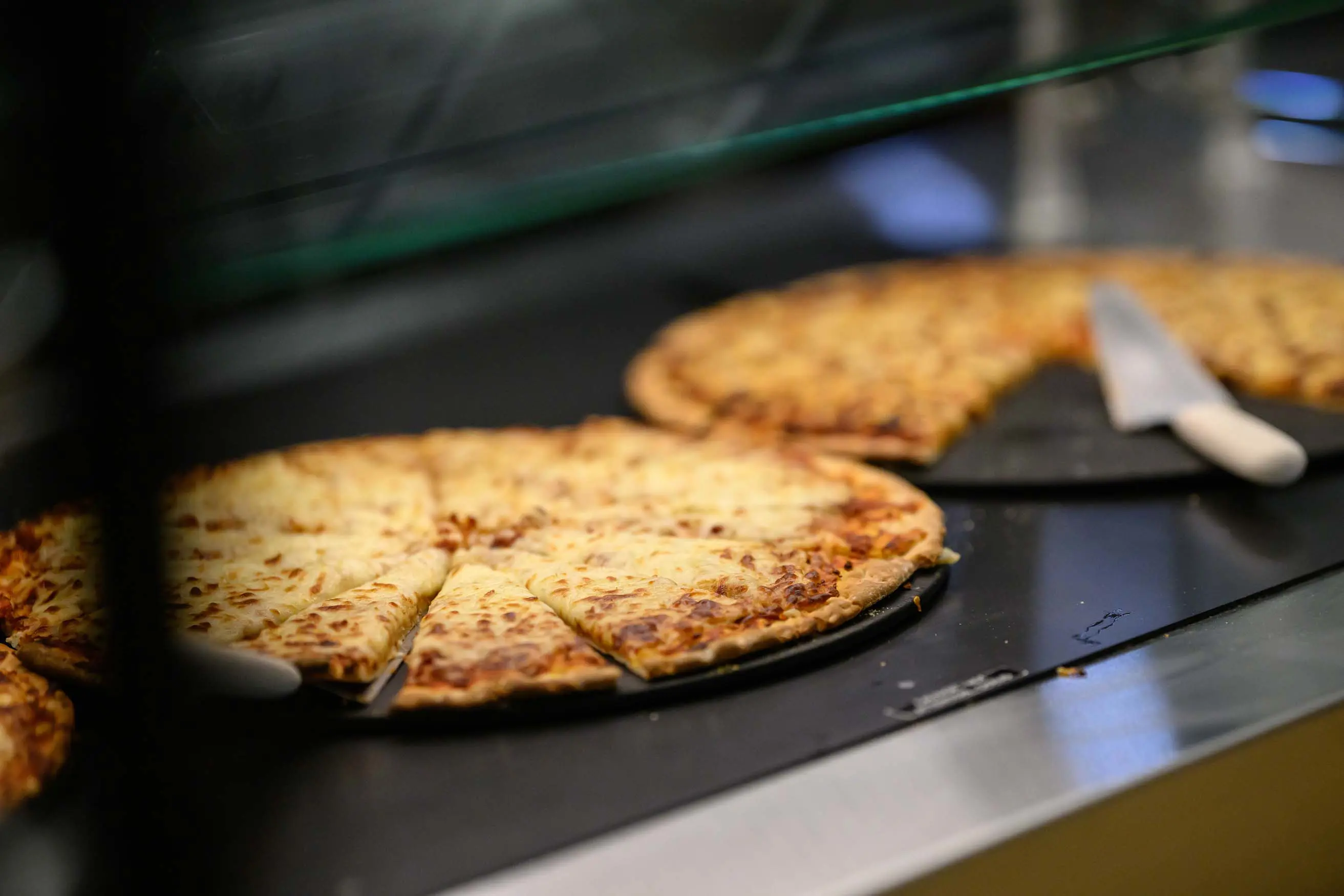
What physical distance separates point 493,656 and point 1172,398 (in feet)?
4.18

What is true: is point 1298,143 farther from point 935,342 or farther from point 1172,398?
point 1172,398

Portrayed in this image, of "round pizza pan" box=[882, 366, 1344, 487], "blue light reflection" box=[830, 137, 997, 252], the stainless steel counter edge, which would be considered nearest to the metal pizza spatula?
the stainless steel counter edge

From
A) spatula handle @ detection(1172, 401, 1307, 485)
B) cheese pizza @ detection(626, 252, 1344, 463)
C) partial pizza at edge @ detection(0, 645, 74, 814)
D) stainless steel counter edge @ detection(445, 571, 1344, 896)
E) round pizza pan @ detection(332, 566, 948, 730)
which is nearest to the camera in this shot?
stainless steel counter edge @ detection(445, 571, 1344, 896)

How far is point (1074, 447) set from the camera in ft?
7.18

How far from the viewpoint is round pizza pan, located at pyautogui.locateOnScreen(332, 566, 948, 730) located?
1.44 meters

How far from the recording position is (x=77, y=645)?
1.54 m

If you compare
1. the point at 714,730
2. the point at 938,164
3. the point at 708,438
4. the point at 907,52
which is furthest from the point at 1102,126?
the point at 714,730

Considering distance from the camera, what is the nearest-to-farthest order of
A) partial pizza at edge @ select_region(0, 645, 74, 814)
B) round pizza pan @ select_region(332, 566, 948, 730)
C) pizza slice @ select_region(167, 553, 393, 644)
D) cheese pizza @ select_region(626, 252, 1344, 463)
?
partial pizza at edge @ select_region(0, 645, 74, 814) < round pizza pan @ select_region(332, 566, 948, 730) < pizza slice @ select_region(167, 553, 393, 644) < cheese pizza @ select_region(626, 252, 1344, 463)

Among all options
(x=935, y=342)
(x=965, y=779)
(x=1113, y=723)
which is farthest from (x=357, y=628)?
(x=935, y=342)

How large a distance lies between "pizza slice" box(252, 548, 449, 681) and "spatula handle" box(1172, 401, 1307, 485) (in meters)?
1.13

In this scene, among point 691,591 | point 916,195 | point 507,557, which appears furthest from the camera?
point 916,195

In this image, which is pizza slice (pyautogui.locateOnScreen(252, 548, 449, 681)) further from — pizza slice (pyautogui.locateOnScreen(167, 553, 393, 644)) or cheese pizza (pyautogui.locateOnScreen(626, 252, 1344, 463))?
cheese pizza (pyautogui.locateOnScreen(626, 252, 1344, 463))

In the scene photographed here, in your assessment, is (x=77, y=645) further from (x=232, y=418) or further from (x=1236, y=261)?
(x=1236, y=261)

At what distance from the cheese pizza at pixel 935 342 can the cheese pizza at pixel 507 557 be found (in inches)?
7.0
